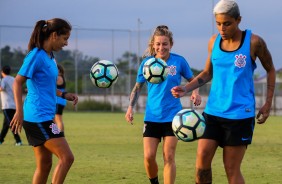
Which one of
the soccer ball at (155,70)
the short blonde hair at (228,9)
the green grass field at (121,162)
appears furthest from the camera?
the green grass field at (121,162)

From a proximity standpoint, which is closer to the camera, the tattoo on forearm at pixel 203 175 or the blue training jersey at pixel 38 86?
the tattoo on forearm at pixel 203 175

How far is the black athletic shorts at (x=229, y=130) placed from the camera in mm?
6941

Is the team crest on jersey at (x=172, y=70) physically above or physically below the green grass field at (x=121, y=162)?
above

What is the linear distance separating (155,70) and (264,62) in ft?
5.72

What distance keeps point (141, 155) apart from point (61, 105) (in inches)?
177

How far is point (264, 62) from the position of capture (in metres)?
7.06

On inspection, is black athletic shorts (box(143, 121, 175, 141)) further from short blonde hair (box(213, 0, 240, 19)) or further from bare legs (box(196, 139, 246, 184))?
short blonde hair (box(213, 0, 240, 19))

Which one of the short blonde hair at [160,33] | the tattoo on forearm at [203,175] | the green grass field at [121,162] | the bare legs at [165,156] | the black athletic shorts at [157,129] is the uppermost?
the short blonde hair at [160,33]

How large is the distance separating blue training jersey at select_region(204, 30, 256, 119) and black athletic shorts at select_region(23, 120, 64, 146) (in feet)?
5.73

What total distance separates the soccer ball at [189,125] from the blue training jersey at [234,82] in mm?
189

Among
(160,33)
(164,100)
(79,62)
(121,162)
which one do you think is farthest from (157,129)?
(79,62)

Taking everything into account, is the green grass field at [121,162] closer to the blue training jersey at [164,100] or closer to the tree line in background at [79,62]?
the blue training jersey at [164,100]

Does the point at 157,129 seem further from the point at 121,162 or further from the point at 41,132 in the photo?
the point at 121,162

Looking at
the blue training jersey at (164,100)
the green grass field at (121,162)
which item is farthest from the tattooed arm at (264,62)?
the green grass field at (121,162)
